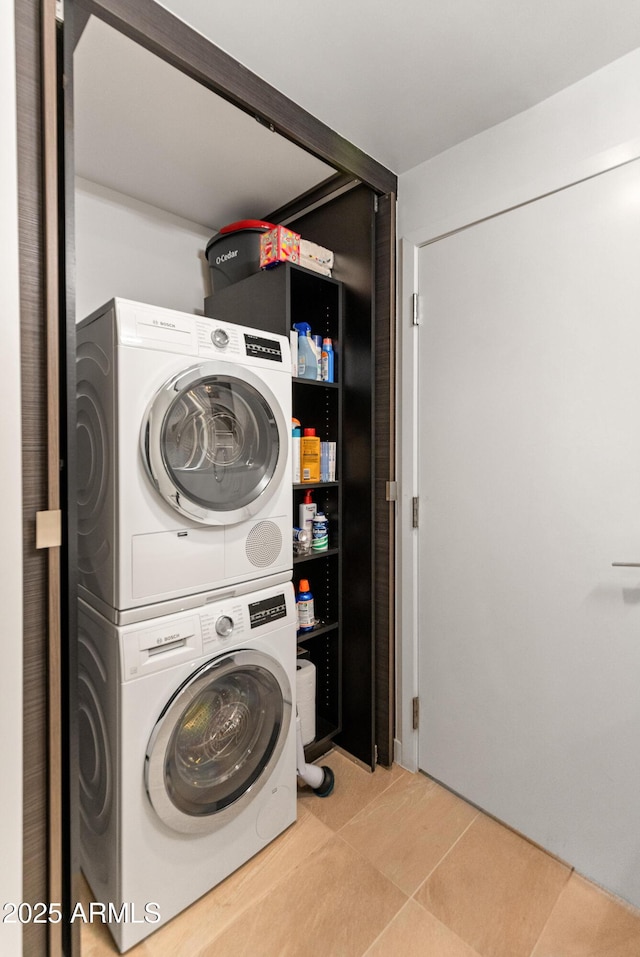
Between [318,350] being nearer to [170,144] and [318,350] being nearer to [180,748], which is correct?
[170,144]

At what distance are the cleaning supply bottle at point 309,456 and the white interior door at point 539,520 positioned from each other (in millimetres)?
422

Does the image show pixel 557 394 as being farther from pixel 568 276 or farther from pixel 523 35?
pixel 523 35

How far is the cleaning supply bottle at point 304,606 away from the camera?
1.98 m

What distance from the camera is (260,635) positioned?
1544 millimetres

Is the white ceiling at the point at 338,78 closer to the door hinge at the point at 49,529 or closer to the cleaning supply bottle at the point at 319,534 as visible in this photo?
the door hinge at the point at 49,529

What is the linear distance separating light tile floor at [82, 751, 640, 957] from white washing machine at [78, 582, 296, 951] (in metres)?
0.08

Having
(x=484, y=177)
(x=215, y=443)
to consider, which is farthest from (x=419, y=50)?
(x=215, y=443)

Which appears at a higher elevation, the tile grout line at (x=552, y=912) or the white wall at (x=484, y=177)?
the white wall at (x=484, y=177)

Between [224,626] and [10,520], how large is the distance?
26.1 inches

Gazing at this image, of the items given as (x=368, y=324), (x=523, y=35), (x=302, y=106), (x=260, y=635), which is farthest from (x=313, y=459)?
(x=523, y=35)

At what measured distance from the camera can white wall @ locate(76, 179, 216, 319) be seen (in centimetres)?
194

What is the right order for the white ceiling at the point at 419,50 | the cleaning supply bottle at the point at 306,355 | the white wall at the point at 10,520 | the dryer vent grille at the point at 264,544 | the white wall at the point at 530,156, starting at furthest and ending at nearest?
the cleaning supply bottle at the point at 306,355 < the dryer vent grille at the point at 264,544 < the white wall at the point at 530,156 < the white ceiling at the point at 419,50 < the white wall at the point at 10,520

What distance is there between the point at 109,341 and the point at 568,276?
4.50 feet

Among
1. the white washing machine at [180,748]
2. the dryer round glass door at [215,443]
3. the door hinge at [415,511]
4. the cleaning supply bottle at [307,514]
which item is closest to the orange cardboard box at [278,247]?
the dryer round glass door at [215,443]
